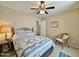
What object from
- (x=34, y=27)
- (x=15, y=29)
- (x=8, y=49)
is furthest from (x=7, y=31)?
(x=34, y=27)

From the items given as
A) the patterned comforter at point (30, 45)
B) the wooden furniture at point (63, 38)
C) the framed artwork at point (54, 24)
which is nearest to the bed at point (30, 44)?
the patterned comforter at point (30, 45)

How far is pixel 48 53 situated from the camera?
1635 mm

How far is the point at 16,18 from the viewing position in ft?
5.36

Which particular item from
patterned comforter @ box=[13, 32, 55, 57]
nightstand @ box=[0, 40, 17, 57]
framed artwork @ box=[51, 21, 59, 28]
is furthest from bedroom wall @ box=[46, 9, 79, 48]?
nightstand @ box=[0, 40, 17, 57]

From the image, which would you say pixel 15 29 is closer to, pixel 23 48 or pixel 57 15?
pixel 23 48

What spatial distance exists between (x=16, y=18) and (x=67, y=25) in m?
0.70

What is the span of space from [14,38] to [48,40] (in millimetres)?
459

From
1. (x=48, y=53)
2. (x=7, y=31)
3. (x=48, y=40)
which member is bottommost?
(x=48, y=53)

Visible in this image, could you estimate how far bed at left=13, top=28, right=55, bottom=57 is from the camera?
1614 millimetres

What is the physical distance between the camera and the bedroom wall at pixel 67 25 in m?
1.64

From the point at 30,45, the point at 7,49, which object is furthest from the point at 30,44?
the point at 7,49

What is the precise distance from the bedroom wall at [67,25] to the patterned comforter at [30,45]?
15 centimetres

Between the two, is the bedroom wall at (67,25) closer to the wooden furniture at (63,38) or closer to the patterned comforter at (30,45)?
the wooden furniture at (63,38)

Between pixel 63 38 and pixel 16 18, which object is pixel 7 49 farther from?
pixel 63 38
